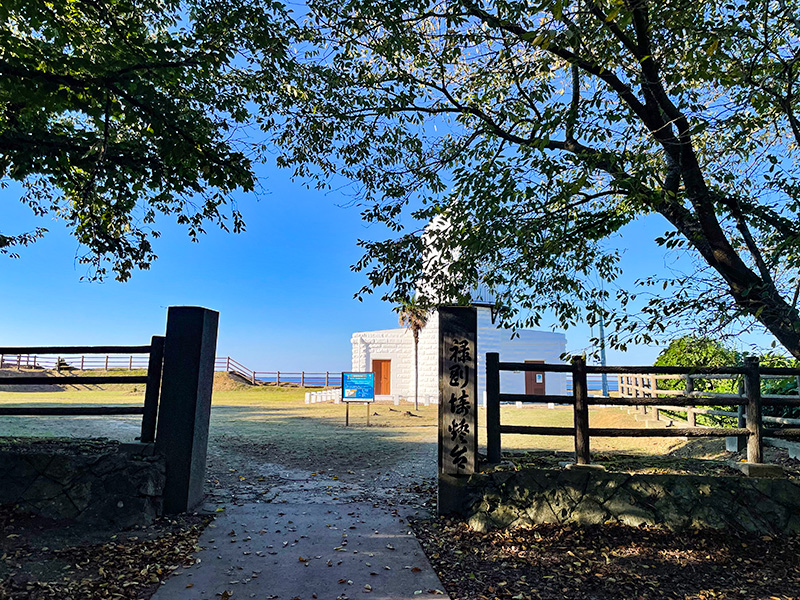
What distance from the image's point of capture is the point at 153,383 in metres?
6.18

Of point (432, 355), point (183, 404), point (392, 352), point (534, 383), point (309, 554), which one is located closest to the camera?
point (309, 554)

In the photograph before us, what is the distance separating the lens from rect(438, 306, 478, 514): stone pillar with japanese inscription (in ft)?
19.9

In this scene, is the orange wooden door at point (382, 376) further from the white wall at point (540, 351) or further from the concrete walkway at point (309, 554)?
the concrete walkway at point (309, 554)

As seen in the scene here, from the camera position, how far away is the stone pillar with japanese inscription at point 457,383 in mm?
6074

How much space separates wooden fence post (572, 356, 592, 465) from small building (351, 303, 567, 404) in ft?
46.0

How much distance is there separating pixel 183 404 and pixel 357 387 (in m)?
9.50

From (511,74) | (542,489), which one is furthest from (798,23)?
(542,489)

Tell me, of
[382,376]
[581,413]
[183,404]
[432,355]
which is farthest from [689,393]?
[382,376]

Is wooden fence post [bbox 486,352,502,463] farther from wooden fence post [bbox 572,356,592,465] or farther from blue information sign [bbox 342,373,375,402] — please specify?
blue information sign [bbox 342,373,375,402]

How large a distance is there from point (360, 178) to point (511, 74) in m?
2.81

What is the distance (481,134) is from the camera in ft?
25.3

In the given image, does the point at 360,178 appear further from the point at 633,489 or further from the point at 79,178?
the point at 633,489

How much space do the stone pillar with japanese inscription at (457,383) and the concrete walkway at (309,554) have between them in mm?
1085

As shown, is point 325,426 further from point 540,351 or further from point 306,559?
point 540,351
